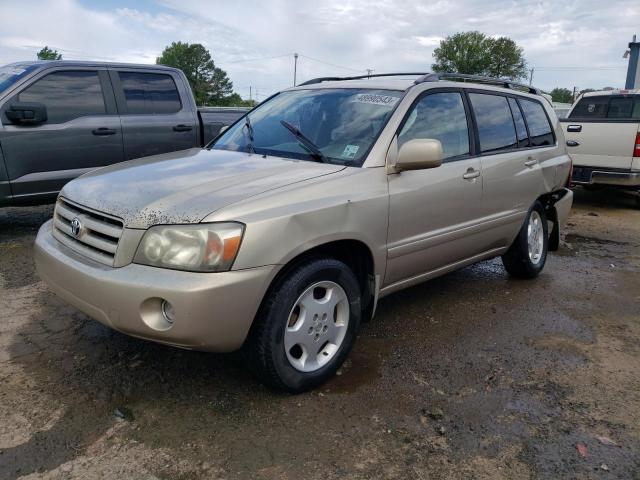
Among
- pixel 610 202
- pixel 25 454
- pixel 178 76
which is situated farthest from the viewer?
pixel 610 202

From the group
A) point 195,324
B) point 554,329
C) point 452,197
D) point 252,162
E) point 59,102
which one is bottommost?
point 554,329

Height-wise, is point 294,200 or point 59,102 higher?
point 59,102

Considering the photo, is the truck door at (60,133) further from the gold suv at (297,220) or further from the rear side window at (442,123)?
the rear side window at (442,123)

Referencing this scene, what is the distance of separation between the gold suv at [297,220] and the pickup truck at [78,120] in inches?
104

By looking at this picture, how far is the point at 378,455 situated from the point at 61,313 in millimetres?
2584

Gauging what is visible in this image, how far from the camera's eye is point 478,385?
3168mm

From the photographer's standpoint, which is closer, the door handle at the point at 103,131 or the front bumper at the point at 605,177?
the door handle at the point at 103,131

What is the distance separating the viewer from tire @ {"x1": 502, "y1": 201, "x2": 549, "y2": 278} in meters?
4.88

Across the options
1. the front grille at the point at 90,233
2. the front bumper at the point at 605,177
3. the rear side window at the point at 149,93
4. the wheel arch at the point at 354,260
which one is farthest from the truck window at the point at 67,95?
the front bumper at the point at 605,177

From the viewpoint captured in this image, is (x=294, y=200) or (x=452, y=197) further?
(x=452, y=197)

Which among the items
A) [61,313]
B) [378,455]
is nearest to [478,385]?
[378,455]

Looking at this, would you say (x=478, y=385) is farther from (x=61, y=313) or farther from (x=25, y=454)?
(x=61, y=313)

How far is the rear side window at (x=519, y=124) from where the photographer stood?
4.68 metres

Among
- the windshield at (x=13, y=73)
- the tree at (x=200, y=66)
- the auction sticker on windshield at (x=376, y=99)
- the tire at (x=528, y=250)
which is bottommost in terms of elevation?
the tire at (x=528, y=250)
